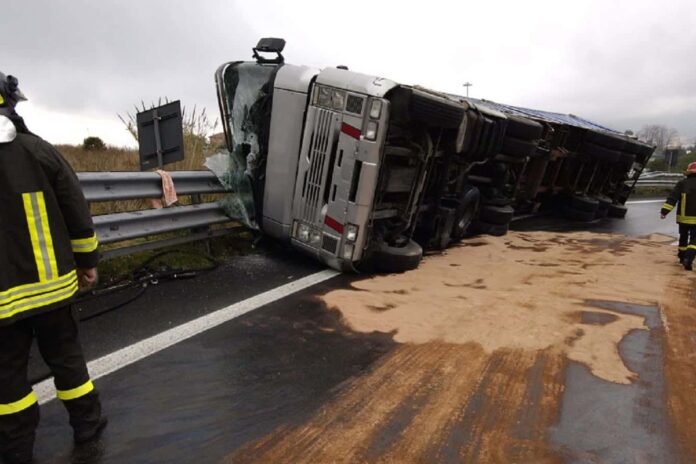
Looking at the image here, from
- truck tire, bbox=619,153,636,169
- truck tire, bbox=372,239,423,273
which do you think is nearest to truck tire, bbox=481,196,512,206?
truck tire, bbox=372,239,423,273

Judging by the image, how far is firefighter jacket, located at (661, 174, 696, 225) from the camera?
5.87 m

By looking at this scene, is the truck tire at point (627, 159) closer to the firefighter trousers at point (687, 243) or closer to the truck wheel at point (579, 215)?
the truck wheel at point (579, 215)

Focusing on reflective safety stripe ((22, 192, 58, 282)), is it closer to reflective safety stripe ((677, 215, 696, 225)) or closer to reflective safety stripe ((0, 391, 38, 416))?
reflective safety stripe ((0, 391, 38, 416))

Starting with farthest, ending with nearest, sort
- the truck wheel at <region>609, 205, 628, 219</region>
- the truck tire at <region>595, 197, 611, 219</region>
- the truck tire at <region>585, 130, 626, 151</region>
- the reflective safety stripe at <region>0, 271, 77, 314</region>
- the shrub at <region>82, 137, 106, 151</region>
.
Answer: the truck wheel at <region>609, 205, 628, 219</region> < the truck tire at <region>595, 197, 611, 219</region> < the shrub at <region>82, 137, 106, 151</region> < the truck tire at <region>585, 130, 626, 151</region> < the reflective safety stripe at <region>0, 271, 77, 314</region>

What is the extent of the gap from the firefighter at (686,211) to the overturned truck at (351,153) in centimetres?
206

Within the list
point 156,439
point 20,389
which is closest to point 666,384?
point 156,439

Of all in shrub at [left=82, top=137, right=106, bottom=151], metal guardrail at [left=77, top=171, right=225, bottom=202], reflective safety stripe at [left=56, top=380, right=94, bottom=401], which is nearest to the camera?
reflective safety stripe at [left=56, top=380, right=94, bottom=401]

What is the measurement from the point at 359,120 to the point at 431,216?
2012 millimetres

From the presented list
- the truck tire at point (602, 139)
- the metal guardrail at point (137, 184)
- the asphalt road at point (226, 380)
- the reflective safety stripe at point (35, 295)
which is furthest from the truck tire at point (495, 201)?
the reflective safety stripe at point (35, 295)

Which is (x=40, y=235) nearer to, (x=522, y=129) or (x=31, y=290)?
(x=31, y=290)

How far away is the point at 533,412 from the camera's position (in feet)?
7.57

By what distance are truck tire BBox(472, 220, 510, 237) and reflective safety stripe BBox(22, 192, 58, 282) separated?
19.9 ft

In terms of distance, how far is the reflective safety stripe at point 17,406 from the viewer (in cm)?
184

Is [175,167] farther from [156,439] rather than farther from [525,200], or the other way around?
[525,200]
